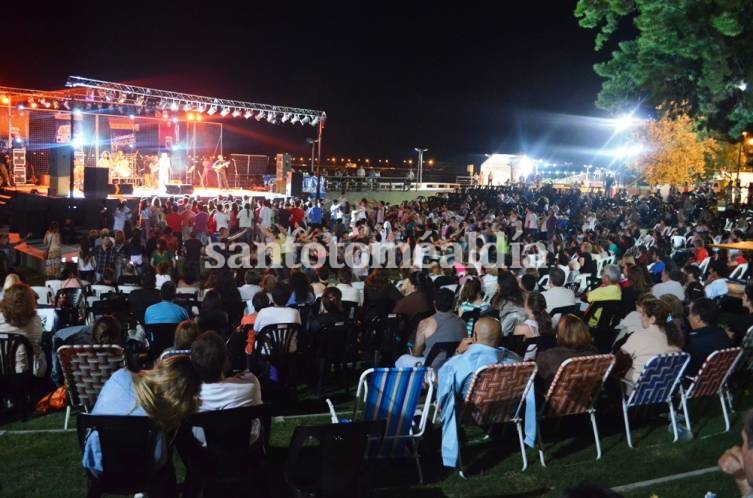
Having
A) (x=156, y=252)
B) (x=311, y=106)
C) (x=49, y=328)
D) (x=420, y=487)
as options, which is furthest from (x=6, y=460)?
(x=311, y=106)

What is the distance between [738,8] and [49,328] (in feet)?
35.0

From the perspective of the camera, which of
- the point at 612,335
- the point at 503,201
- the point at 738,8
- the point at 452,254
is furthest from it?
→ the point at 503,201

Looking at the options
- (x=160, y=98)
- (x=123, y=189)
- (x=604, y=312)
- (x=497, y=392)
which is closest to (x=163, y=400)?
(x=497, y=392)

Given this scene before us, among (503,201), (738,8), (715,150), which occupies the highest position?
(715,150)

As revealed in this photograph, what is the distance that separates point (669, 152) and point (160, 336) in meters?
42.6

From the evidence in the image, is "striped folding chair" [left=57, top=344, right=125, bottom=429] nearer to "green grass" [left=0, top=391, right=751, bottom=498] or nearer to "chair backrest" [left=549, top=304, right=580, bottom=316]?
"green grass" [left=0, top=391, right=751, bottom=498]

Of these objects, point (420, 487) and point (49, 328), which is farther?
point (49, 328)

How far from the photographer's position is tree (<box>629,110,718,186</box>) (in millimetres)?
42469

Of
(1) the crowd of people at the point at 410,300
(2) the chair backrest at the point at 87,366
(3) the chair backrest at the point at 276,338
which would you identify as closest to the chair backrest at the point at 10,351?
(1) the crowd of people at the point at 410,300

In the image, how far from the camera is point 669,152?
140 feet

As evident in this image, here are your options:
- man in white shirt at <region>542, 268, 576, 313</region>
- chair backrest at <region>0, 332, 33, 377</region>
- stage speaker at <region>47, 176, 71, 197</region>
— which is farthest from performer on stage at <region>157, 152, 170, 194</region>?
chair backrest at <region>0, 332, 33, 377</region>

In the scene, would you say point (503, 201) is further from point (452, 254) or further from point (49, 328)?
point (49, 328)

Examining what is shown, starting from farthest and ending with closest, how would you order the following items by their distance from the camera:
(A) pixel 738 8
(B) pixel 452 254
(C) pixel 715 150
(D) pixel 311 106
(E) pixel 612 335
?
(D) pixel 311 106 < (C) pixel 715 150 < (B) pixel 452 254 < (A) pixel 738 8 < (E) pixel 612 335

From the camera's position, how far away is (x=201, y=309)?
680 cm
